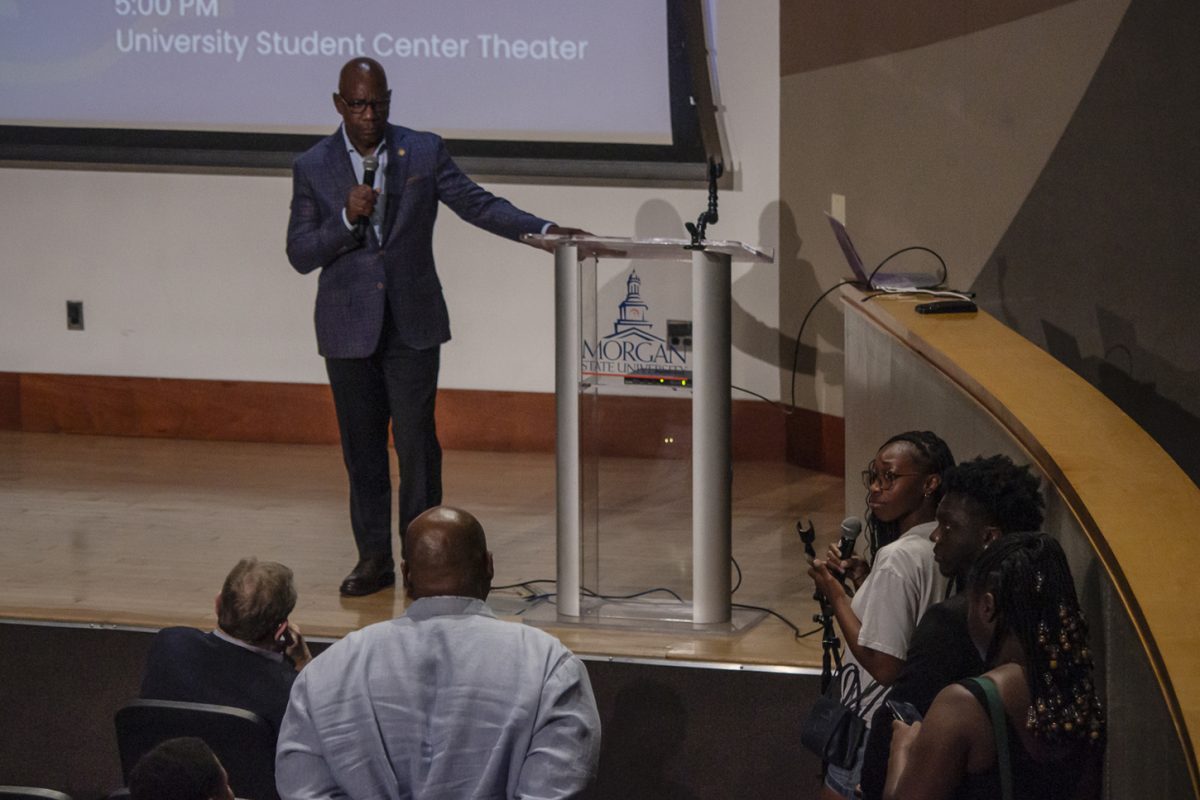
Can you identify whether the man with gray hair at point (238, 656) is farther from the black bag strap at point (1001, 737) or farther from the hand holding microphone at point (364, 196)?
the black bag strap at point (1001, 737)

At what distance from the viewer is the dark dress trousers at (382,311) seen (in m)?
4.38

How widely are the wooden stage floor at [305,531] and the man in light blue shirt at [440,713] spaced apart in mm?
1694

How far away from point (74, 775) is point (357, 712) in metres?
2.41

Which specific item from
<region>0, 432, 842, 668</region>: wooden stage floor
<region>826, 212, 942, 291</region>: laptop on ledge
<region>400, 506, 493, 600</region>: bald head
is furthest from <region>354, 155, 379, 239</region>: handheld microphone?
<region>400, 506, 493, 600</region>: bald head

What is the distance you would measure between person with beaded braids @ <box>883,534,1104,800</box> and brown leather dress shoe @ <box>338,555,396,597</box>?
253 cm

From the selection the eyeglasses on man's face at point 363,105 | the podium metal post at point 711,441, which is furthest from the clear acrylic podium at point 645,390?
the eyeglasses on man's face at point 363,105

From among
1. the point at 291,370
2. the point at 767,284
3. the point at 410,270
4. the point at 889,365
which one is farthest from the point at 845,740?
the point at 291,370

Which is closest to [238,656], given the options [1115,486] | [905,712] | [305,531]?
[905,712]

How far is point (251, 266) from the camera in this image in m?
6.85

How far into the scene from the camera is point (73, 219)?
6992mm

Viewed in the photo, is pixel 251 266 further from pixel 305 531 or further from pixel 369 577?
pixel 369 577

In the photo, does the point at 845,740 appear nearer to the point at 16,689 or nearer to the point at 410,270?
the point at 410,270

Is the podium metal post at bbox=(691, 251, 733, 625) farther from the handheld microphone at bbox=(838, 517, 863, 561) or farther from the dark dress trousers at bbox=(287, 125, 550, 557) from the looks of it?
the handheld microphone at bbox=(838, 517, 863, 561)

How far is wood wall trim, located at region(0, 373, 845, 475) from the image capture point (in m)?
6.48
